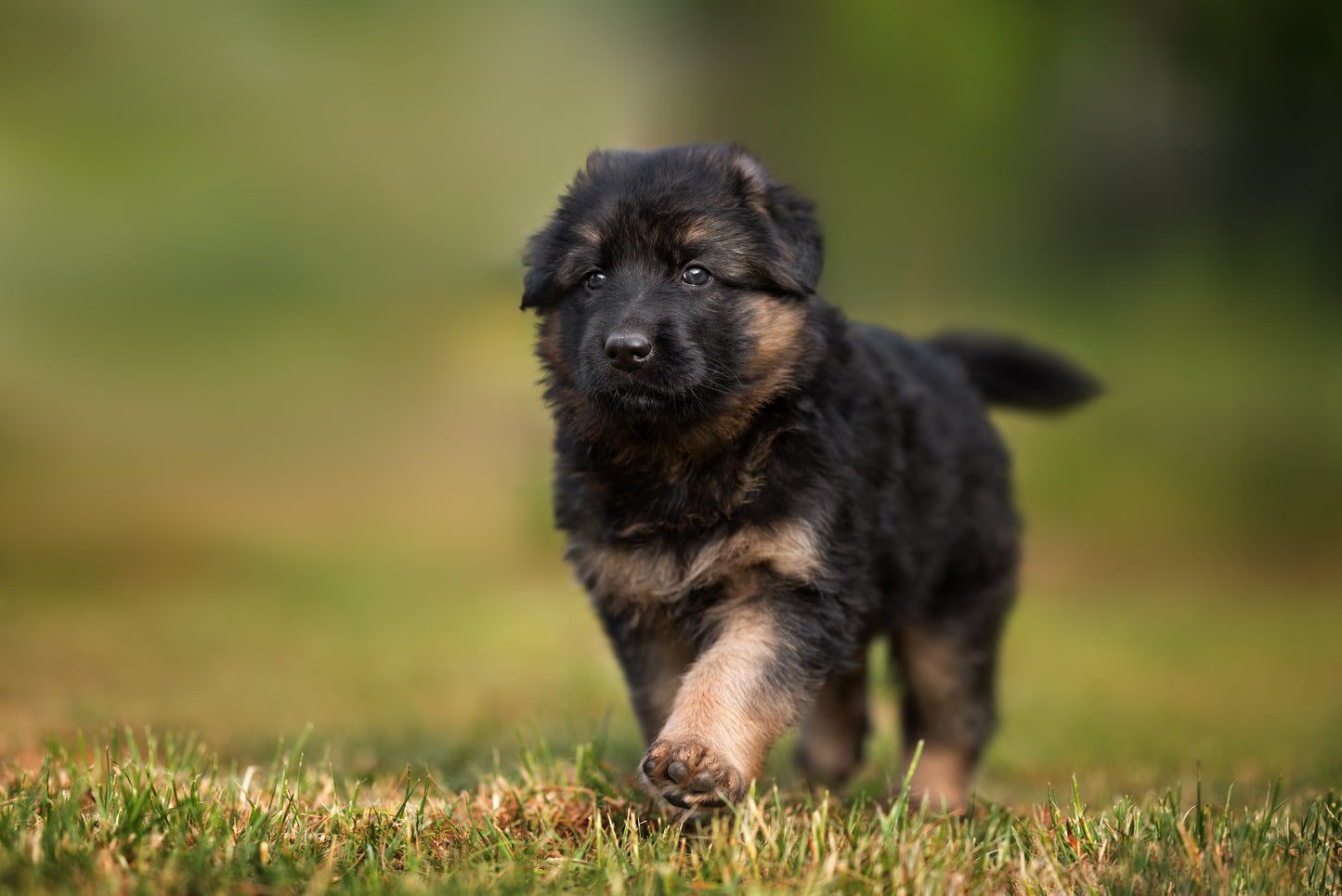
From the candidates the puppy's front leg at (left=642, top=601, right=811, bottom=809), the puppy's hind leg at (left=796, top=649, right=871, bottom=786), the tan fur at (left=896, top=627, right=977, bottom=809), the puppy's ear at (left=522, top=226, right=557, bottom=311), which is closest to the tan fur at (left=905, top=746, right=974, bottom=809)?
the tan fur at (left=896, top=627, right=977, bottom=809)

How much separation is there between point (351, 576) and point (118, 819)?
818 centimetres

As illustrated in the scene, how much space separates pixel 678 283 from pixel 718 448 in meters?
0.47

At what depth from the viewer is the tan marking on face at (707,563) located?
320cm

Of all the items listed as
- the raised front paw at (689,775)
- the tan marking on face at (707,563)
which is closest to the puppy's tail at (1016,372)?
the tan marking on face at (707,563)

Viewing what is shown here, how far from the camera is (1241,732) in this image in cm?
666

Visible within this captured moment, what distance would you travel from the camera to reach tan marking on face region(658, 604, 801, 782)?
9.40 feet

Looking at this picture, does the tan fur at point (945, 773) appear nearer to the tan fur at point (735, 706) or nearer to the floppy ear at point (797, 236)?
the tan fur at point (735, 706)

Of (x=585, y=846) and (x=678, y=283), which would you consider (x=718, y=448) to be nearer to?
(x=678, y=283)

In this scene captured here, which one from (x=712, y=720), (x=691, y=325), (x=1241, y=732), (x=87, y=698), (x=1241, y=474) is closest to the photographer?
(x=712, y=720)

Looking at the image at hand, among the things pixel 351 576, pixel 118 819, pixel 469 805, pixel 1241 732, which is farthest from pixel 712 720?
pixel 351 576

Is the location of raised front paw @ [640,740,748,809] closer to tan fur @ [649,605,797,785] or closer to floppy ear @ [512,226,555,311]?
tan fur @ [649,605,797,785]

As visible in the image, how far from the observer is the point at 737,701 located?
2943 mm

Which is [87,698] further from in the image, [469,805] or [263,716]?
[469,805]

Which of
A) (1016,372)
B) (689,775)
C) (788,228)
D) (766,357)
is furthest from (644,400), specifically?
(1016,372)
